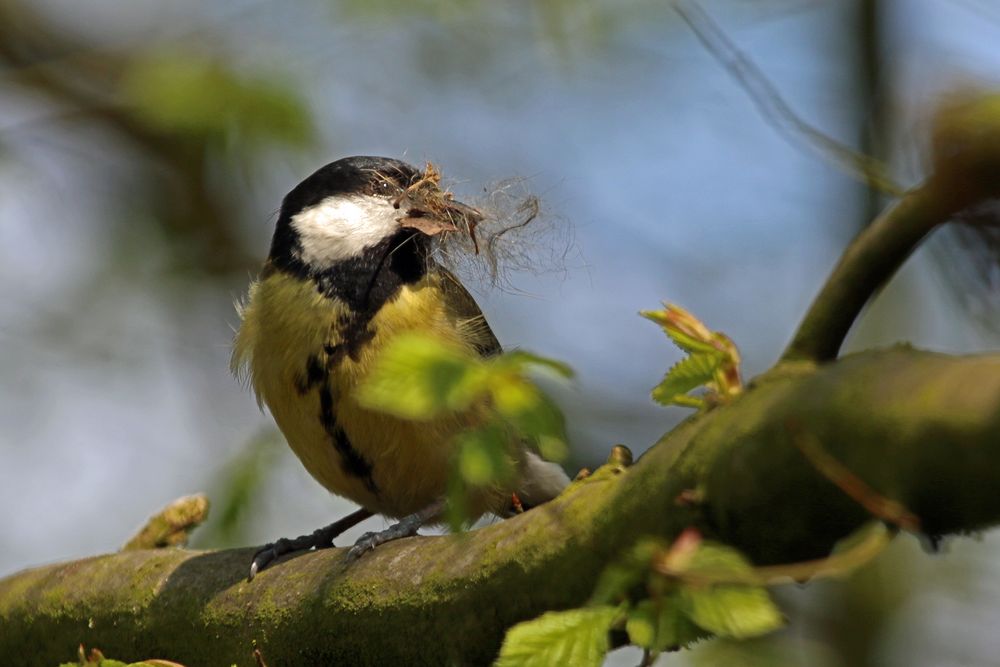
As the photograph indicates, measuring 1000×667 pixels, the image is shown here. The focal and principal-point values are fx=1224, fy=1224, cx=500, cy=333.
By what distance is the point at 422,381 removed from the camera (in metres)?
1.68

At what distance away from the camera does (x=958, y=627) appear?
4551mm

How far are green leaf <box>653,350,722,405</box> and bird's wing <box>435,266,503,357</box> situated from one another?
1896 mm

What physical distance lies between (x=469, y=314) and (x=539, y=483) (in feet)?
1.90

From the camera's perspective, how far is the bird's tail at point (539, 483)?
12.5 feet

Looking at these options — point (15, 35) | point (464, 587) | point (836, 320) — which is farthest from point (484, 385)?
point (15, 35)

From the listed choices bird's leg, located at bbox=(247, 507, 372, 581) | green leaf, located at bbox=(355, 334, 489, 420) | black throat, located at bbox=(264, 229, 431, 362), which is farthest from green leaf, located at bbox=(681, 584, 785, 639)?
black throat, located at bbox=(264, 229, 431, 362)

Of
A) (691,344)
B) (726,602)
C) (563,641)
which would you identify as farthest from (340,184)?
(726,602)

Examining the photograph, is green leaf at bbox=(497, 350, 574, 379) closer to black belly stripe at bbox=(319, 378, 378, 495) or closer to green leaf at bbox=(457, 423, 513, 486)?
green leaf at bbox=(457, 423, 513, 486)

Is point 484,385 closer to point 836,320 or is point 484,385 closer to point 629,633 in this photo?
point 629,633

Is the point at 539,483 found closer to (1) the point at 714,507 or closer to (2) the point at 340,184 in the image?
(2) the point at 340,184

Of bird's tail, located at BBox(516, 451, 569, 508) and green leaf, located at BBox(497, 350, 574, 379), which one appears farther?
bird's tail, located at BBox(516, 451, 569, 508)

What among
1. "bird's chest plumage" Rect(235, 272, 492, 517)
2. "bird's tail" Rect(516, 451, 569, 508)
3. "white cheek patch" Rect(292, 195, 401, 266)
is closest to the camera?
"bird's chest plumage" Rect(235, 272, 492, 517)

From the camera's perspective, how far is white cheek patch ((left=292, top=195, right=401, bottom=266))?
3.69 meters

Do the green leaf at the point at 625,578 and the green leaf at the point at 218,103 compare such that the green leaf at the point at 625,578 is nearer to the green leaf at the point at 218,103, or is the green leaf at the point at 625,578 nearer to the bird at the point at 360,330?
the bird at the point at 360,330
